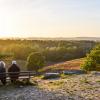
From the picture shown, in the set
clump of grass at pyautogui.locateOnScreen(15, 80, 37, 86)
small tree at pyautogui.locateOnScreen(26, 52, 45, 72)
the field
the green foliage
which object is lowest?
small tree at pyautogui.locateOnScreen(26, 52, 45, 72)

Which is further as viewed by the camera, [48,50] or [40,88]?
[48,50]

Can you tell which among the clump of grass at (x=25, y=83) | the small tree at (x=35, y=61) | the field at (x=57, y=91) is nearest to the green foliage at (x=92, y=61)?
the small tree at (x=35, y=61)

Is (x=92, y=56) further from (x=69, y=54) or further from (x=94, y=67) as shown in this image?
(x=69, y=54)

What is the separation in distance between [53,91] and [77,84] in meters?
3.02

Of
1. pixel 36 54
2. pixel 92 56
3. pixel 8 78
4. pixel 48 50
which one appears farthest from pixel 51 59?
pixel 8 78

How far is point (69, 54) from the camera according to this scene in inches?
4567

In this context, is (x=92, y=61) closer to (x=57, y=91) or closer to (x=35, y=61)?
(x=35, y=61)

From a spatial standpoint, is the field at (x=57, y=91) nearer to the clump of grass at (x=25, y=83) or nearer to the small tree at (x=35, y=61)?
the clump of grass at (x=25, y=83)

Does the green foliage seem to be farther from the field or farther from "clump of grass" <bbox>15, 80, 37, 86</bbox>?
"clump of grass" <bbox>15, 80, 37, 86</bbox>

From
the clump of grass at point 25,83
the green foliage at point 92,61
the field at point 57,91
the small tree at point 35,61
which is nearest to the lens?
the field at point 57,91

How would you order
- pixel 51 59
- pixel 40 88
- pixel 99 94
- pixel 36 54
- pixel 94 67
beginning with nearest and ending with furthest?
pixel 99 94, pixel 40 88, pixel 94 67, pixel 36 54, pixel 51 59

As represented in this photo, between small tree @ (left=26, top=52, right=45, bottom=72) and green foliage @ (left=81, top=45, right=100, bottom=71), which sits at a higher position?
green foliage @ (left=81, top=45, right=100, bottom=71)

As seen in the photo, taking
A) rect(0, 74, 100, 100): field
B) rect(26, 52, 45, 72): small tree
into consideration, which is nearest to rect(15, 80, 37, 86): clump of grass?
rect(0, 74, 100, 100): field

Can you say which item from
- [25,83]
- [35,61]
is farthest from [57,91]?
[35,61]
